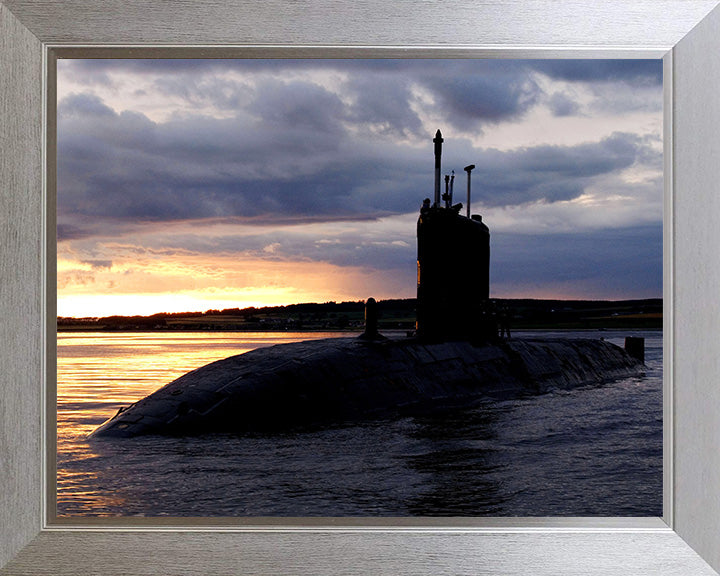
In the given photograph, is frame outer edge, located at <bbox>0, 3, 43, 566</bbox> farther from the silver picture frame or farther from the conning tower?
the conning tower

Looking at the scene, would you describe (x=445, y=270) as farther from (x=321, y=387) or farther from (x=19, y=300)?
(x=19, y=300)

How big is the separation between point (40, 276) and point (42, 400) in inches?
18.2

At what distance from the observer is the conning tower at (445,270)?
10.4 m

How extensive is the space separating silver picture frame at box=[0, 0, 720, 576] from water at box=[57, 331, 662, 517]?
236 cm

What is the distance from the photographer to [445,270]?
34.2 feet

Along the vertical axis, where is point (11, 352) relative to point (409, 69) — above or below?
below

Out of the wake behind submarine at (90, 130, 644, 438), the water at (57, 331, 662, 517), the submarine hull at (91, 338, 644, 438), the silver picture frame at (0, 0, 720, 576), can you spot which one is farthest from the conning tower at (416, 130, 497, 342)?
the silver picture frame at (0, 0, 720, 576)

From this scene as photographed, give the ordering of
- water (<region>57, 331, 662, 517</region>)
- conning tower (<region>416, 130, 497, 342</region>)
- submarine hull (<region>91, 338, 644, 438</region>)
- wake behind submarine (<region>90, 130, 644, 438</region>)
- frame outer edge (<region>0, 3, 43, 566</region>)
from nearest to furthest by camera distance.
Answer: frame outer edge (<region>0, 3, 43, 566</region>)
water (<region>57, 331, 662, 517</region>)
submarine hull (<region>91, 338, 644, 438</region>)
wake behind submarine (<region>90, 130, 644, 438</region>)
conning tower (<region>416, 130, 497, 342</region>)

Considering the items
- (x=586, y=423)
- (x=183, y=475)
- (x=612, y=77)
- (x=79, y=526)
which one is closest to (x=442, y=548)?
(x=79, y=526)

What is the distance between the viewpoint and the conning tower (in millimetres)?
10391

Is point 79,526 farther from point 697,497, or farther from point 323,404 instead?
point 323,404

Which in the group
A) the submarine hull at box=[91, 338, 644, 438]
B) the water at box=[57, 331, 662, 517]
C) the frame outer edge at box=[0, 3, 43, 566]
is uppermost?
the frame outer edge at box=[0, 3, 43, 566]

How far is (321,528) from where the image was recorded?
2.74 metres

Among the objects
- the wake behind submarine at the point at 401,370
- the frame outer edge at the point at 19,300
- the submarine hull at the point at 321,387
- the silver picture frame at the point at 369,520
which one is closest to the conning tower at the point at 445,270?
the wake behind submarine at the point at 401,370
